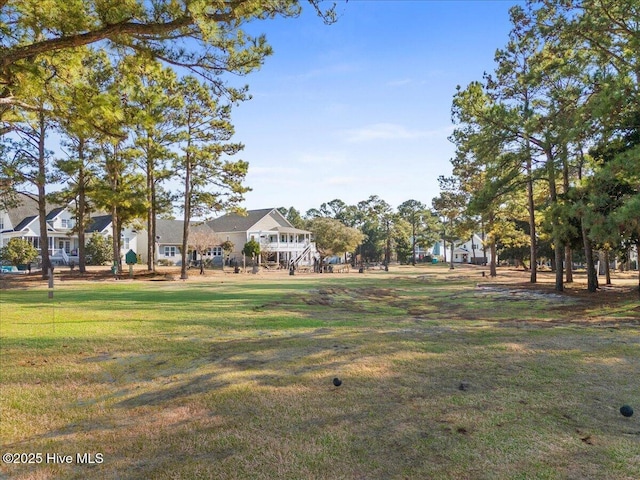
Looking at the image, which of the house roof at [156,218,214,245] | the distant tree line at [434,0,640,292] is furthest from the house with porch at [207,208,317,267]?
the distant tree line at [434,0,640,292]

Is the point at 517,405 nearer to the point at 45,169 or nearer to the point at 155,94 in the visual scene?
the point at 155,94

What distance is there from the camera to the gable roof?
53.2 m

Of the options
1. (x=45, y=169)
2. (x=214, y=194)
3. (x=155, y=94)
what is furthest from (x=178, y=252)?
(x=155, y=94)

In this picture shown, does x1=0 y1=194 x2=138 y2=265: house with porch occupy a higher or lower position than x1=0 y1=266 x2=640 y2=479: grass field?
higher

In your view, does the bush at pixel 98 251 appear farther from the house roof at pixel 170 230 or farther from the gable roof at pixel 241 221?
the gable roof at pixel 241 221

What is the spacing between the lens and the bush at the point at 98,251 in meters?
40.9

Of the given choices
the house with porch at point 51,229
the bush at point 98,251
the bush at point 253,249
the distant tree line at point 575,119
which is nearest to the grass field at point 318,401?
the distant tree line at point 575,119

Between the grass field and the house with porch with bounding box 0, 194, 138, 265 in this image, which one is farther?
the house with porch with bounding box 0, 194, 138, 265

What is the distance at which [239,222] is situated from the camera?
54344 millimetres

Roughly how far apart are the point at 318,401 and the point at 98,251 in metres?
42.3

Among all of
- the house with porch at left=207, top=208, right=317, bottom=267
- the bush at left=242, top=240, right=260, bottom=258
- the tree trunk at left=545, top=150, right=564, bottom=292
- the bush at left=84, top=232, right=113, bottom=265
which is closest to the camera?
the tree trunk at left=545, top=150, right=564, bottom=292

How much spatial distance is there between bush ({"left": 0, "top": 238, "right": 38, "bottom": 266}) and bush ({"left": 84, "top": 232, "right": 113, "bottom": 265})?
330 inches

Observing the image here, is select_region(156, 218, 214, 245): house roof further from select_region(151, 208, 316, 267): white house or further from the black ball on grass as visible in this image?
the black ball on grass

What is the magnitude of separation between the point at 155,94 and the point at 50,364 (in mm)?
5251
